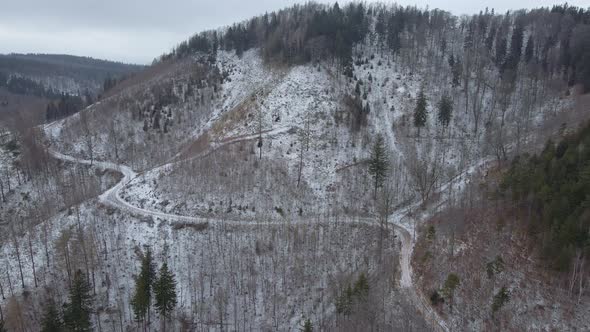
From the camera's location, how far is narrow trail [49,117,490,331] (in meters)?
35.8

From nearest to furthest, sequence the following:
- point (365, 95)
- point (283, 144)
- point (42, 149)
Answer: point (283, 144)
point (42, 149)
point (365, 95)

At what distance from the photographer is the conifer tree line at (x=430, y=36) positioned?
80688mm

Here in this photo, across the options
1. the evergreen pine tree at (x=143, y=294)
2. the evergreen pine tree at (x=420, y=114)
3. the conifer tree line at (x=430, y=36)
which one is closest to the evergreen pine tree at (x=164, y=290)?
the evergreen pine tree at (x=143, y=294)

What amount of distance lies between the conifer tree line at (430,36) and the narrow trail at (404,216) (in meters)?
33.8

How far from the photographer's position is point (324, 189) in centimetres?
5888

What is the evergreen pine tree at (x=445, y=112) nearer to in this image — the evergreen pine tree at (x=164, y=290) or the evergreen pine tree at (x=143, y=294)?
the evergreen pine tree at (x=164, y=290)

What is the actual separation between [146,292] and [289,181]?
2856cm

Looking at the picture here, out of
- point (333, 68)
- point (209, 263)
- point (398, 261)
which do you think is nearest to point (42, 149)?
point (209, 263)

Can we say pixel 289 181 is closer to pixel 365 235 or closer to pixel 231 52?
pixel 365 235

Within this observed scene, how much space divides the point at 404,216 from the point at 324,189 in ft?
44.1

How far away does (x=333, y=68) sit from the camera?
3501 inches

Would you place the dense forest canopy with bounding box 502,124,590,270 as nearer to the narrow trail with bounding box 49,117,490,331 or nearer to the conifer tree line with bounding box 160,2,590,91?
the narrow trail with bounding box 49,117,490,331

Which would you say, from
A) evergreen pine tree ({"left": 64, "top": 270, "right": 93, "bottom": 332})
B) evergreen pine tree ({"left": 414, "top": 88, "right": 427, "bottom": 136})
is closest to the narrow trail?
evergreen pine tree ({"left": 414, "top": 88, "right": 427, "bottom": 136})

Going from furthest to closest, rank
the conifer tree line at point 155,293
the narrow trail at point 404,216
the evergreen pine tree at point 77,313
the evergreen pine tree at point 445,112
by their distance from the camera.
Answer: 1. the evergreen pine tree at point 445,112
2. the conifer tree line at point 155,293
3. the narrow trail at point 404,216
4. the evergreen pine tree at point 77,313
